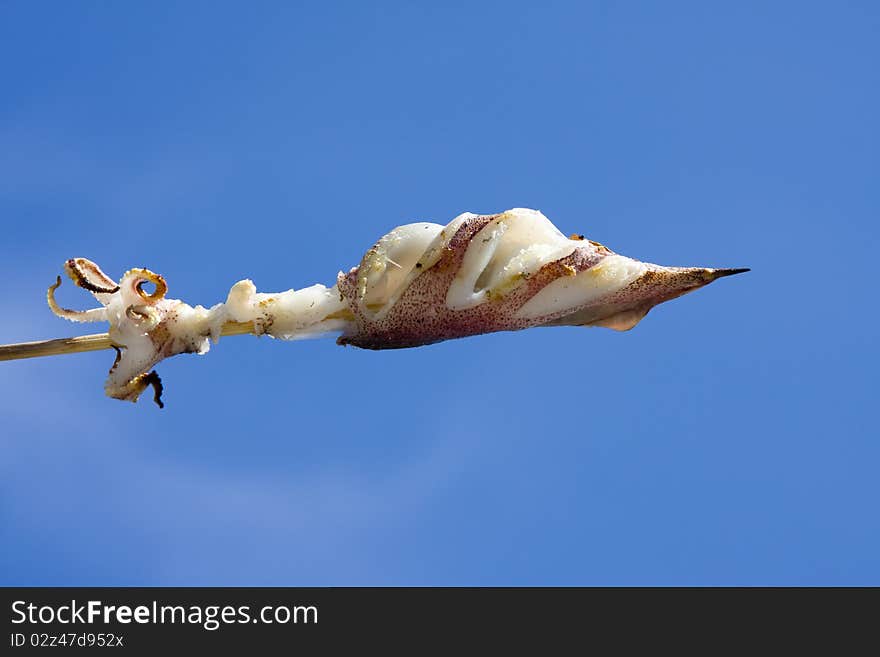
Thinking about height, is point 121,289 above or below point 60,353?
above

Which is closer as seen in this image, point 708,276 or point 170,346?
point 708,276

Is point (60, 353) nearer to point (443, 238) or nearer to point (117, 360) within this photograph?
point (117, 360)

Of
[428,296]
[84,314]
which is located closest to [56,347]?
[84,314]

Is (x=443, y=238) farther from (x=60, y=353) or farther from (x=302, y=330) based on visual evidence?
(x=60, y=353)

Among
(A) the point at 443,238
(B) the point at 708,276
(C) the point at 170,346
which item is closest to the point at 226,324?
(C) the point at 170,346

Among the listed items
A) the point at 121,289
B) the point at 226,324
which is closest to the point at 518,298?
the point at 226,324

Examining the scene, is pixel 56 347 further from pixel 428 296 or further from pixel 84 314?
pixel 428 296
